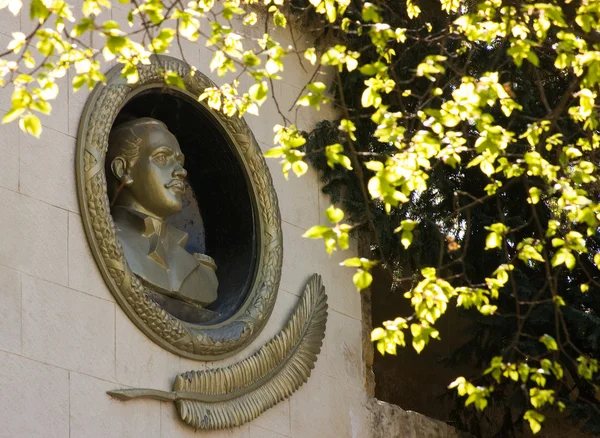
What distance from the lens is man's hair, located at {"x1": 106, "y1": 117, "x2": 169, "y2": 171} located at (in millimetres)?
10258

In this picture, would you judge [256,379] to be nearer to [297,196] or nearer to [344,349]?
[344,349]

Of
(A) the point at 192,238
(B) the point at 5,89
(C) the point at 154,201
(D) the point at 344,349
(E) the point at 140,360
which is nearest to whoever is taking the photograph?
(B) the point at 5,89

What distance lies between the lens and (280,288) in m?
10.8

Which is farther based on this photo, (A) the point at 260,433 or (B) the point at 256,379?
(B) the point at 256,379

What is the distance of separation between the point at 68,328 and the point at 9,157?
1041mm

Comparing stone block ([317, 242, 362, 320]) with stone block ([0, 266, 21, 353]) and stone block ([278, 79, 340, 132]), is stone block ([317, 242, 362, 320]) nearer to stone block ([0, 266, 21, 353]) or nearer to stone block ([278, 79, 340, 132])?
stone block ([278, 79, 340, 132])

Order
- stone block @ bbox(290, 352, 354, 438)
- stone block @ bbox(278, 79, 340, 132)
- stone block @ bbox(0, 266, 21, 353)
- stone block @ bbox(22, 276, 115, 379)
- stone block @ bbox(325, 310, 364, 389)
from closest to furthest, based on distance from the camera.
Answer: stone block @ bbox(0, 266, 21, 353) < stone block @ bbox(22, 276, 115, 379) < stone block @ bbox(290, 352, 354, 438) < stone block @ bbox(325, 310, 364, 389) < stone block @ bbox(278, 79, 340, 132)

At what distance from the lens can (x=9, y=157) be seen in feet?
29.7

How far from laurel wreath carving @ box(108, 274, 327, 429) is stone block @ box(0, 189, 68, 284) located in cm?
84

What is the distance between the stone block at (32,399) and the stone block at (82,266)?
1.93ft

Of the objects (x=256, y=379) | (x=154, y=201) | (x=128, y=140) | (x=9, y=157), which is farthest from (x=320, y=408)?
(x=9, y=157)

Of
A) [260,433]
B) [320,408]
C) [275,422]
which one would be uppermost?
[320,408]

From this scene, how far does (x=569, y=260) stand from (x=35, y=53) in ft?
11.6

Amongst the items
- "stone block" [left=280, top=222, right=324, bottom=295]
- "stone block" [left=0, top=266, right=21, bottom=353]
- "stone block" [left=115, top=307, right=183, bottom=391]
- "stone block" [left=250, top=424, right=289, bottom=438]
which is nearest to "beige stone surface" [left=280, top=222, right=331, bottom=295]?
"stone block" [left=280, top=222, right=324, bottom=295]
